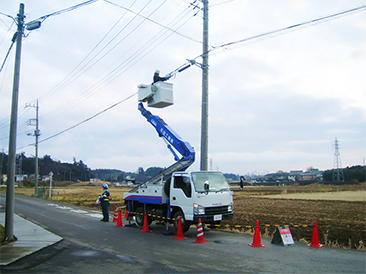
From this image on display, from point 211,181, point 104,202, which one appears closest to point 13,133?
point 104,202

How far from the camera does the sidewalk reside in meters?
8.62

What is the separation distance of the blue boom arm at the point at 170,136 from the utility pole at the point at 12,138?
224 inches

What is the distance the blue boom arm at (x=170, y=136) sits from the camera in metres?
13.4

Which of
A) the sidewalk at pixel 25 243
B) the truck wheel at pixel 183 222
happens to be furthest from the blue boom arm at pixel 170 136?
the sidewalk at pixel 25 243

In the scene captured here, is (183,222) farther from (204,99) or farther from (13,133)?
(13,133)

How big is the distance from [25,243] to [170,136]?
22.0 ft

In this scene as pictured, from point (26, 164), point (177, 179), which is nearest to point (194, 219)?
point (177, 179)

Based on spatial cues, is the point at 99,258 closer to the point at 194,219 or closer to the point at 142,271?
the point at 142,271

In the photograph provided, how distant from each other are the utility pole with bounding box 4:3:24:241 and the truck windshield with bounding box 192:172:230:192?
6240 mm

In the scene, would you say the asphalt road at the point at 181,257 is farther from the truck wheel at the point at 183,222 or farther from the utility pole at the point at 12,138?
the utility pole at the point at 12,138

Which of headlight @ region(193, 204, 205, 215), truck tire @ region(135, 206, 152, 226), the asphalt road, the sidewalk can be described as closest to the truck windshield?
headlight @ region(193, 204, 205, 215)

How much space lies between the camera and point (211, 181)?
39.5 ft

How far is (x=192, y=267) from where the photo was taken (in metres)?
7.27

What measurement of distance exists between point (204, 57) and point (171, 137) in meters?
3.90
